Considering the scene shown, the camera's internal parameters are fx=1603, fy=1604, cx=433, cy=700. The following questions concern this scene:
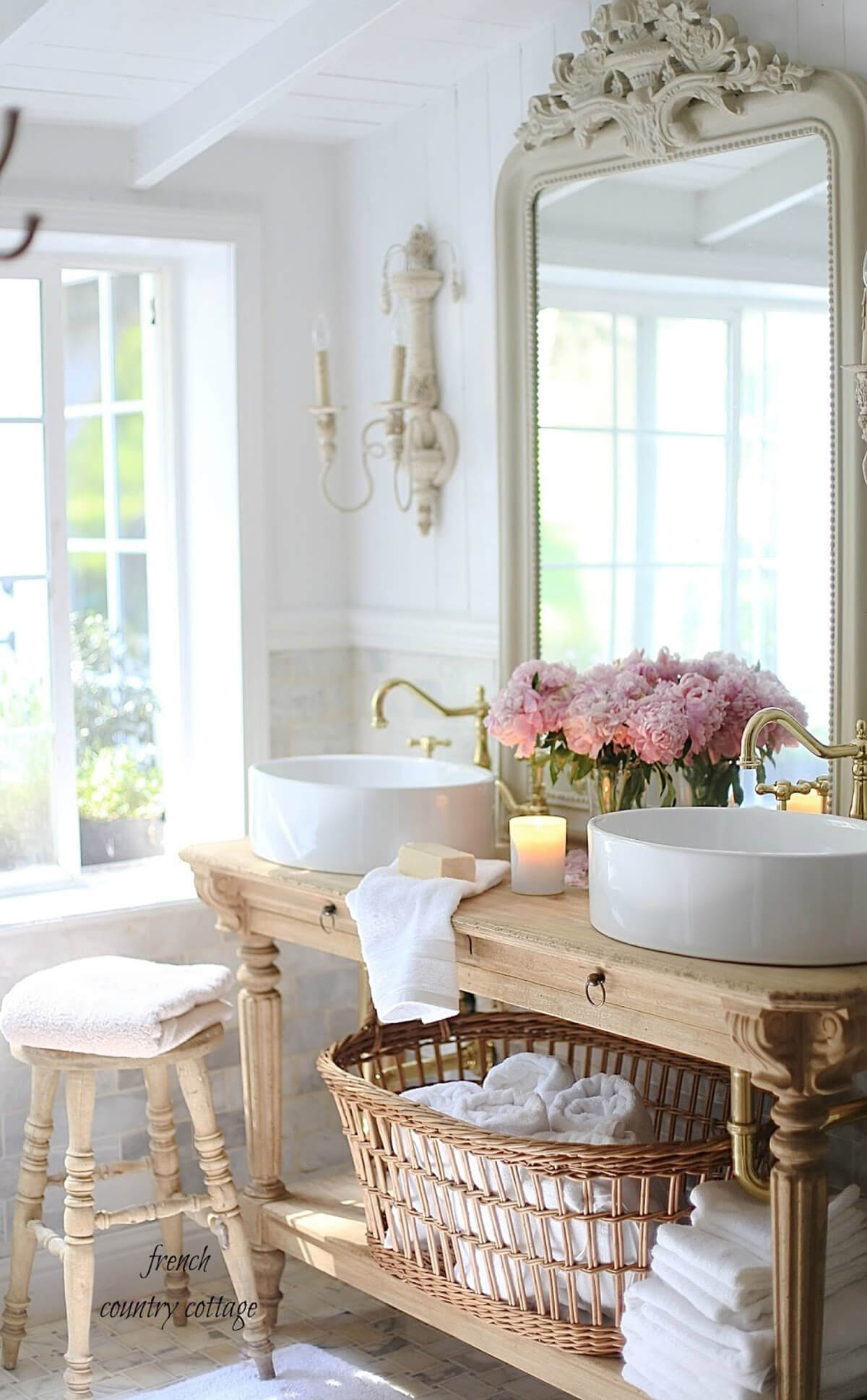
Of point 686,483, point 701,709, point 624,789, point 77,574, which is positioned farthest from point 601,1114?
point 77,574

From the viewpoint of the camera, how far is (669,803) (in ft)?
8.42

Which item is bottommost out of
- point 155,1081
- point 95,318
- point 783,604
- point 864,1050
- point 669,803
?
point 155,1081

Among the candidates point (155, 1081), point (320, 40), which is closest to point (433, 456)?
point (320, 40)

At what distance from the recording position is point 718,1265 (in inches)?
79.1

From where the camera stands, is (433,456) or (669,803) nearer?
(669,803)

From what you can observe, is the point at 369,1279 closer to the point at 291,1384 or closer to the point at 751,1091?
the point at 291,1384

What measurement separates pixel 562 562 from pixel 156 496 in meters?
1.15

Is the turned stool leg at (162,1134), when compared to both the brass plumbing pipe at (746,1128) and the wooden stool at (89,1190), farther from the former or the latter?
the brass plumbing pipe at (746,1128)

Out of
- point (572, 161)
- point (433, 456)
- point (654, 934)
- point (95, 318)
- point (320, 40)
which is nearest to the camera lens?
point (654, 934)

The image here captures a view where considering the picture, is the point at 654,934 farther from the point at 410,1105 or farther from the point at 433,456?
the point at 433,456

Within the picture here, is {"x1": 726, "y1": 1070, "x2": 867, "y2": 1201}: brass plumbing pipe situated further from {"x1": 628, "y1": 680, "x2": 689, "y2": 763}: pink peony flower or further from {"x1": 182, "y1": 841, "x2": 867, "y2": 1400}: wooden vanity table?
{"x1": 628, "y1": 680, "x2": 689, "y2": 763}: pink peony flower

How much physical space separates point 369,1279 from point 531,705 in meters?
0.97

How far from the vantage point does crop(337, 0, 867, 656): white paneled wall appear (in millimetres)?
3010

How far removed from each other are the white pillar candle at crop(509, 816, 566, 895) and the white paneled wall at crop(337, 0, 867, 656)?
698 millimetres
